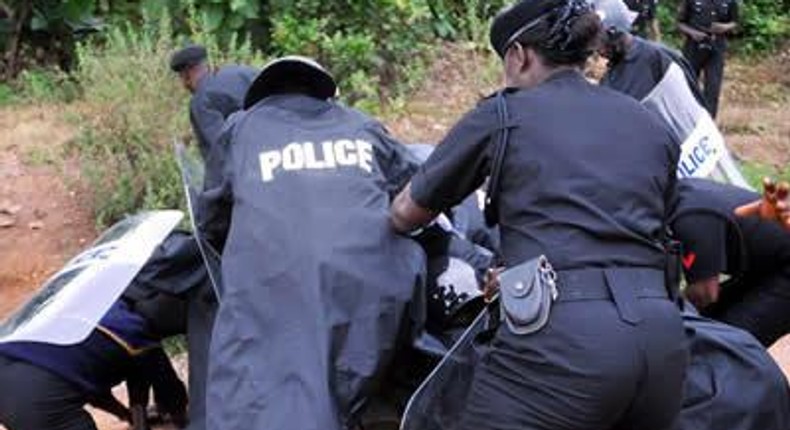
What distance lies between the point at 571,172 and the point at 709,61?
8574 mm

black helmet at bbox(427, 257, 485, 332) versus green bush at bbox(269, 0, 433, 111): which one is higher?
black helmet at bbox(427, 257, 485, 332)

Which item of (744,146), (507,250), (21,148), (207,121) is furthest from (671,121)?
(744,146)

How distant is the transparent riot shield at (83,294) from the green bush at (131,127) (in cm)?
333

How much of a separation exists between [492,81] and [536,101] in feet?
22.1

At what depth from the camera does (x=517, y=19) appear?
320 cm

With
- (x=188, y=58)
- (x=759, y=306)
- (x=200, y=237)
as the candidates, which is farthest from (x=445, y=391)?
(x=188, y=58)

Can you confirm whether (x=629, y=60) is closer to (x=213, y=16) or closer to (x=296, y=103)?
(x=296, y=103)

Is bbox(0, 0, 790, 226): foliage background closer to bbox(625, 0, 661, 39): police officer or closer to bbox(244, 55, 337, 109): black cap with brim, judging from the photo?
bbox(625, 0, 661, 39): police officer

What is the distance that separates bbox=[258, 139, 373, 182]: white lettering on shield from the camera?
11.8ft

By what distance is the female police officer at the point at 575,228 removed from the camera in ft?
9.84

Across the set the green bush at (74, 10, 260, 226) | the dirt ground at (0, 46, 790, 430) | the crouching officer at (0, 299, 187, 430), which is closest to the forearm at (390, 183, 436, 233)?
the crouching officer at (0, 299, 187, 430)

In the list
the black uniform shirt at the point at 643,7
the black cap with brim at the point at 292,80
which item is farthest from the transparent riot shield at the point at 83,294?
the black uniform shirt at the point at 643,7

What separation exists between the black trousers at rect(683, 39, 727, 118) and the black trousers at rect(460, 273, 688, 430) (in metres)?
8.35

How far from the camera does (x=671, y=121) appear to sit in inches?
182
